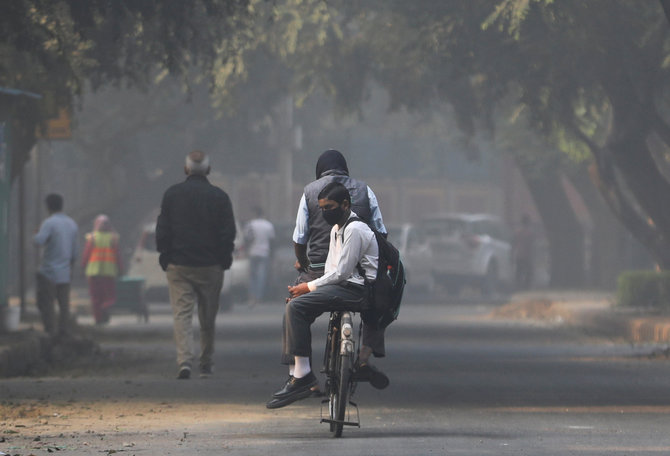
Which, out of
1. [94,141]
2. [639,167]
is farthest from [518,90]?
[94,141]

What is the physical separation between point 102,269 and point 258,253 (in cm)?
750

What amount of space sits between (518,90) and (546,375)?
12.4m

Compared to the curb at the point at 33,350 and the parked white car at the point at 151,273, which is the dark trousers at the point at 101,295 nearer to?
the parked white car at the point at 151,273

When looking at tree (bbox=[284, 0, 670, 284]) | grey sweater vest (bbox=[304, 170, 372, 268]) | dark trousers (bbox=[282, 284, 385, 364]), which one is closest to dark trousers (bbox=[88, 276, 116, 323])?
tree (bbox=[284, 0, 670, 284])

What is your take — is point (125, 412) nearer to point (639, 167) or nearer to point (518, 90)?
point (639, 167)

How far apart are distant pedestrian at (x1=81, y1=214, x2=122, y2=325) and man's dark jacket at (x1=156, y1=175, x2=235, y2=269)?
11091mm

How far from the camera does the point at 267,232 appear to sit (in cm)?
3381

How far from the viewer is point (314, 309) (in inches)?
421

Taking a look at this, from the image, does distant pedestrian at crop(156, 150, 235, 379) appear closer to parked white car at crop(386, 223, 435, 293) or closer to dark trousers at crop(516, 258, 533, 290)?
parked white car at crop(386, 223, 435, 293)

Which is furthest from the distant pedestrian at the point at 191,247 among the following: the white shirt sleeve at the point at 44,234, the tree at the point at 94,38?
the white shirt sleeve at the point at 44,234

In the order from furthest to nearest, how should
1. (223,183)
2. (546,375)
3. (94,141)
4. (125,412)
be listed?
(223,183)
(94,141)
(546,375)
(125,412)

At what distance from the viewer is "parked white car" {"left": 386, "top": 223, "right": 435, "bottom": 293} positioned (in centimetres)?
3797

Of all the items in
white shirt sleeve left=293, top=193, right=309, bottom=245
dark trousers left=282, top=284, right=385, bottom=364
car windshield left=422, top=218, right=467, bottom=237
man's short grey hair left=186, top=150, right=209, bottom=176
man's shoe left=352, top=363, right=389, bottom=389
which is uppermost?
car windshield left=422, top=218, right=467, bottom=237

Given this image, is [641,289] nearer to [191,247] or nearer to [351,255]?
[191,247]
